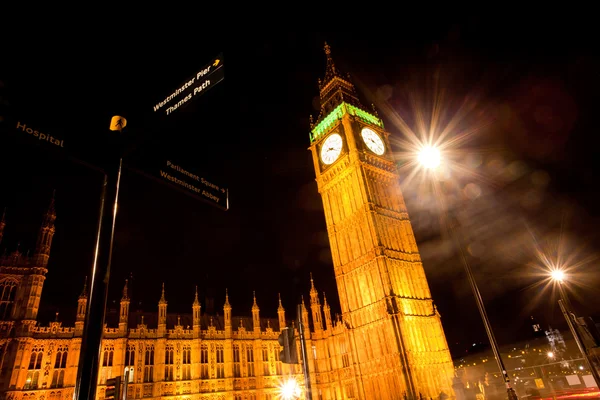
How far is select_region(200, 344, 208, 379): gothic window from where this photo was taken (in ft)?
145

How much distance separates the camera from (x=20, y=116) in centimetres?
396

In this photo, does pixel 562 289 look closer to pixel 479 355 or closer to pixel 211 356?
pixel 211 356

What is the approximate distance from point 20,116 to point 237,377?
49.1 metres

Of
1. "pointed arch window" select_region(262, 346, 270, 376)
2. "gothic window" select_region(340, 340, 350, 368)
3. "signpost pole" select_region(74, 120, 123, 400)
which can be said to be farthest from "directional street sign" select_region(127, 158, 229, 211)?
"pointed arch window" select_region(262, 346, 270, 376)

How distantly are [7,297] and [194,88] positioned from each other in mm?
43733

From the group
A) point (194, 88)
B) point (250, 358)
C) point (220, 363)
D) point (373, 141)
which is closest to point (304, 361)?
point (194, 88)

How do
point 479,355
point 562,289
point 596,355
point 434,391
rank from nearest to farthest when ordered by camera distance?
point 596,355 → point 562,289 → point 434,391 → point 479,355

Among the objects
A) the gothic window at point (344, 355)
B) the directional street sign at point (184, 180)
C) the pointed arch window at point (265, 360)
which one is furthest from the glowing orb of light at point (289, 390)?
the directional street sign at point (184, 180)

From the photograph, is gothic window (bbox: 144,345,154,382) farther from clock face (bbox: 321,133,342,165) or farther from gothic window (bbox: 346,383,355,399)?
clock face (bbox: 321,133,342,165)

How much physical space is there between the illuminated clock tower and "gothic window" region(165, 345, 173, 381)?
73.3 ft

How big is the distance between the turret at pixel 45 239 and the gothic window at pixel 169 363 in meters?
17.0

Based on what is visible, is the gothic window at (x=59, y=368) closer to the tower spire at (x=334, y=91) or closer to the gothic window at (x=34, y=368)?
the gothic window at (x=34, y=368)

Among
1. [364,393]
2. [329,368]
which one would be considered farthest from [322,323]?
[364,393]

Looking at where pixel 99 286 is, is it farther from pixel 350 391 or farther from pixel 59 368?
pixel 350 391
